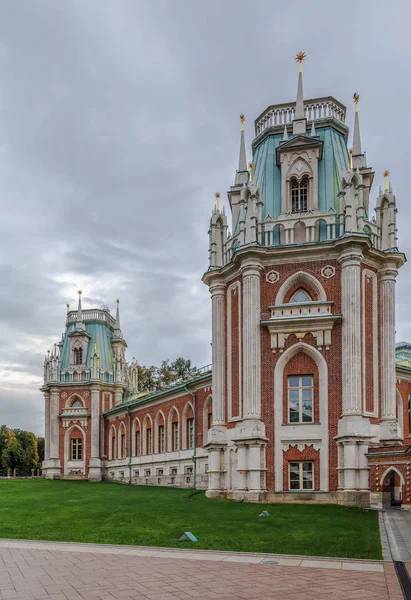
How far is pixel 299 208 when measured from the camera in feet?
114

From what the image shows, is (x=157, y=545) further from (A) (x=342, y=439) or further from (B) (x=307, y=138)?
(B) (x=307, y=138)

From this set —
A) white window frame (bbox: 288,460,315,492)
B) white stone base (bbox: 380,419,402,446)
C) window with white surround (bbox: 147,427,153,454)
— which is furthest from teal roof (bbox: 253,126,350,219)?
window with white surround (bbox: 147,427,153,454)

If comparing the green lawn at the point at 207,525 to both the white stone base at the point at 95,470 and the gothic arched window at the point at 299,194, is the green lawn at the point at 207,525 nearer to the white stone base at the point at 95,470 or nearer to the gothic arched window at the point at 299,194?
the gothic arched window at the point at 299,194

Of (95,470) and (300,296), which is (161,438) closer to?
(95,470)

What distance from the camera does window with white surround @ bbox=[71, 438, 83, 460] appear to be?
223ft

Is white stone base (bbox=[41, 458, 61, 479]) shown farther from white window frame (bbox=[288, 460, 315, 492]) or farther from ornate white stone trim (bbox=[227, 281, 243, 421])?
white window frame (bbox=[288, 460, 315, 492])

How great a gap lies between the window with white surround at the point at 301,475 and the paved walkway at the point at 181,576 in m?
17.0

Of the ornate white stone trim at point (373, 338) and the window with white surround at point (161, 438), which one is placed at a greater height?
the ornate white stone trim at point (373, 338)

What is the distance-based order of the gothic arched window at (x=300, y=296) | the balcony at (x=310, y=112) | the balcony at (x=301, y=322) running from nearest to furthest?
1. the balcony at (x=301, y=322)
2. the gothic arched window at (x=300, y=296)
3. the balcony at (x=310, y=112)

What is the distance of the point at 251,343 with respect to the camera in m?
32.2

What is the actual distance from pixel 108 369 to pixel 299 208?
137ft

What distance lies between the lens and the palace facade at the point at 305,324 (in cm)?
3056

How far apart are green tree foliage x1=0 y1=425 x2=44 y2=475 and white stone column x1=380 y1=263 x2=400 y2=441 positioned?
8194cm

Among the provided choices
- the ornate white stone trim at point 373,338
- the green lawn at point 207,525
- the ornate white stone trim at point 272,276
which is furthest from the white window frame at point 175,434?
the ornate white stone trim at point 373,338
